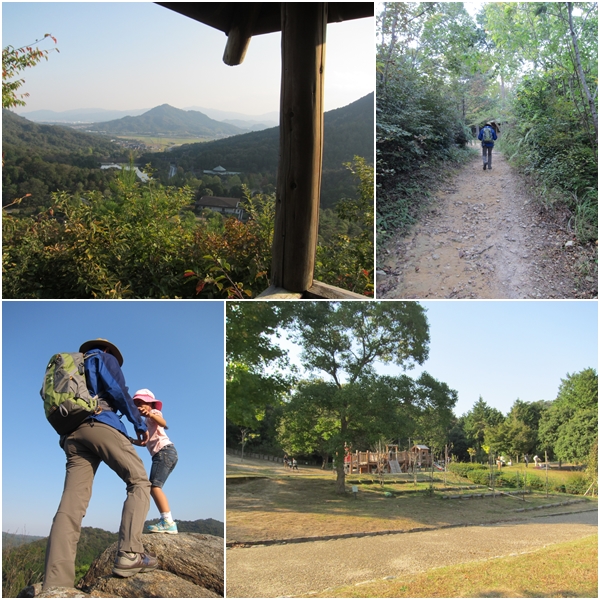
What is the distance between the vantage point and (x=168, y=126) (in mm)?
4520

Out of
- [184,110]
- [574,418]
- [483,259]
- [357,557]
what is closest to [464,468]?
[574,418]

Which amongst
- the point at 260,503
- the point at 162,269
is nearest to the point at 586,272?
the point at 260,503

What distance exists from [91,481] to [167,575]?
2.18 feet

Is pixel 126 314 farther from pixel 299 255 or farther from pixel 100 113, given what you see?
pixel 100 113

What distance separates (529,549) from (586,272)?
1.80 meters

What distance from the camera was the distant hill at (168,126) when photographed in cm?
448

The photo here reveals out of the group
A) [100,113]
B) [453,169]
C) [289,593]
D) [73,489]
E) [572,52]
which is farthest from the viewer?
[100,113]

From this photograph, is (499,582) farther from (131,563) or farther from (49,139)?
(49,139)

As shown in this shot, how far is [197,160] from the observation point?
4.47m

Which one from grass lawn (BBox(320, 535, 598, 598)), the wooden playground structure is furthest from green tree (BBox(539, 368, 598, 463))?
the wooden playground structure

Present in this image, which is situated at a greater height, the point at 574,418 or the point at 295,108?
the point at 295,108

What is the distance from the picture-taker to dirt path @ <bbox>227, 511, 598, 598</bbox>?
3068mm

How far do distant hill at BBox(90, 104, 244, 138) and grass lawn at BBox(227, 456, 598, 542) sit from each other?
2776mm

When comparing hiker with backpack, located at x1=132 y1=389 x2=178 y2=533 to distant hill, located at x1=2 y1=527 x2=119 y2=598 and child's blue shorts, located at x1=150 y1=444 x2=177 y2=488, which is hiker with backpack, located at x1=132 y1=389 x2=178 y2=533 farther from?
distant hill, located at x1=2 y1=527 x2=119 y2=598
